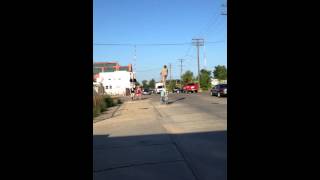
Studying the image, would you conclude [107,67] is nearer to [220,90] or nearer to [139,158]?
[220,90]

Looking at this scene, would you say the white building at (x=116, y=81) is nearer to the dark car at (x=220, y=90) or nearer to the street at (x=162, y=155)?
the dark car at (x=220, y=90)

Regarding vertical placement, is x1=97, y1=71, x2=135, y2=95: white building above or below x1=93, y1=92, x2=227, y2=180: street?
→ above

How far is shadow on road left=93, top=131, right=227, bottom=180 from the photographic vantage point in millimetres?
6570

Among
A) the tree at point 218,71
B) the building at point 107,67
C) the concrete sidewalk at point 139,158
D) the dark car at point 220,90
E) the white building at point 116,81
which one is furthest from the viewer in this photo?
the building at point 107,67

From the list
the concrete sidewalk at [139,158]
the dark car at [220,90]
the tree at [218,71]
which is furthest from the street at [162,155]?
the tree at [218,71]

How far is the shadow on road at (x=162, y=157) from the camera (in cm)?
657

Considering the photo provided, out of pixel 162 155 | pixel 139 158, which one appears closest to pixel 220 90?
pixel 162 155

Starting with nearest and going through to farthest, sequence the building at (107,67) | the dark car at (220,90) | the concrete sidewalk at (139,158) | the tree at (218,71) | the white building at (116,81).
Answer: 1. the concrete sidewalk at (139,158)
2. the dark car at (220,90)
3. the white building at (116,81)
4. the tree at (218,71)
5. the building at (107,67)

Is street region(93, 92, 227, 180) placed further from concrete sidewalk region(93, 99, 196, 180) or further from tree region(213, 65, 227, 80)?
tree region(213, 65, 227, 80)

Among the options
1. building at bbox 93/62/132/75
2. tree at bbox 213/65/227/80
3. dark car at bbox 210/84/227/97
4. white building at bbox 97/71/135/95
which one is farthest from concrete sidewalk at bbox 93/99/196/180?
building at bbox 93/62/132/75

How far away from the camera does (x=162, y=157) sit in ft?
26.9

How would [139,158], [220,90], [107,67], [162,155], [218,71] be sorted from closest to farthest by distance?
1. [139,158]
2. [162,155]
3. [220,90]
4. [218,71]
5. [107,67]

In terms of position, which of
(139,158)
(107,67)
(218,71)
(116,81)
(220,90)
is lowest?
(139,158)
